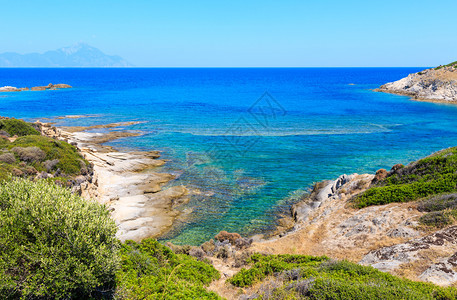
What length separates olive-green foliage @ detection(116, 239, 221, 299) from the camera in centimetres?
1201

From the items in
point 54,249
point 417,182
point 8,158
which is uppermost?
point 54,249

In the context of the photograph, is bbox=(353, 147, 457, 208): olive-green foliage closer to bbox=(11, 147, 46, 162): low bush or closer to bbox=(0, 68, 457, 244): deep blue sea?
bbox=(0, 68, 457, 244): deep blue sea

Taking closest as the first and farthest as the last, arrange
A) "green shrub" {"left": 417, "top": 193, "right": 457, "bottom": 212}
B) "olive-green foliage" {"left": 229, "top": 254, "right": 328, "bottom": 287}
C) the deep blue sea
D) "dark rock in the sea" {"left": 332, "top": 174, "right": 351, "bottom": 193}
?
"olive-green foliage" {"left": 229, "top": 254, "right": 328, "bottom": 287}, "green shrub" {"left": 417, "top": 193, "right": 457, "bottom": 212}, "dark rock in the sea" {"left": 332, "top": 174, "right": 351, "bottom": 193}, the deep blue sea

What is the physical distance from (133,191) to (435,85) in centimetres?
11256

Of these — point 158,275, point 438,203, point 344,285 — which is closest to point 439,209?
point 438,203

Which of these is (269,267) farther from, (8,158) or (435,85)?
(435,85)

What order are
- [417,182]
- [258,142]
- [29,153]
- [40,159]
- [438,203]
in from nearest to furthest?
[438,203] < [417,182] < [29,153] < [40,159] < [258,142]

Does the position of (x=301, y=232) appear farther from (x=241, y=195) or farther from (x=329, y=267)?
(x=241, y=195)

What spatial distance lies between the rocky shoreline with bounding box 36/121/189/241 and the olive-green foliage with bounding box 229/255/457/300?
1374 cm

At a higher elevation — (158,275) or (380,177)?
(380,177)

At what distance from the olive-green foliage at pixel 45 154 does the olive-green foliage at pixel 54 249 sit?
750 inches

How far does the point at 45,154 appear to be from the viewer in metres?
30.1

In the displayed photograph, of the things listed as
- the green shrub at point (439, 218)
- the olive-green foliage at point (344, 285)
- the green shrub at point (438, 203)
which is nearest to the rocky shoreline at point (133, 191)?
the olive-green foliage at point (344, 285)

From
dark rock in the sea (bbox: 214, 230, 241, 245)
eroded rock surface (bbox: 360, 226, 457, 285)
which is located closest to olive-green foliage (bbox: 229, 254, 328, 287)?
eroded rock surface (bbox: 360, 226, 457, 285)
